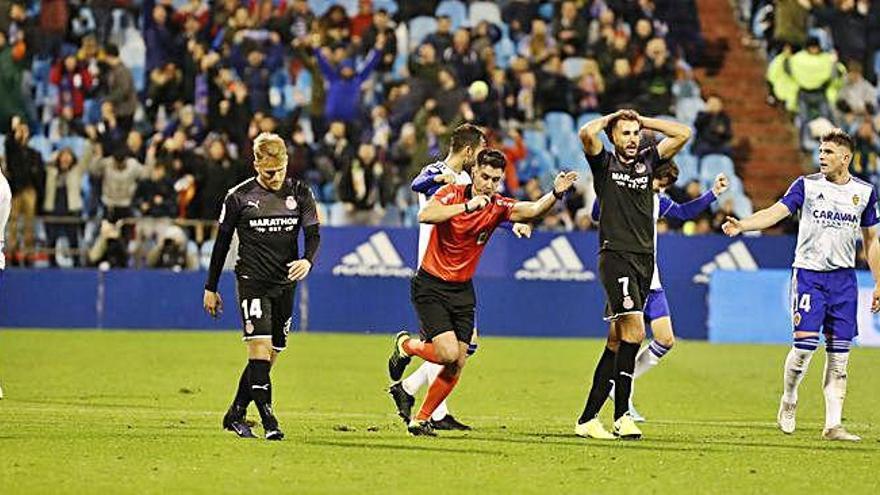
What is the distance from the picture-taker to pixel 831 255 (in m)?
13.9

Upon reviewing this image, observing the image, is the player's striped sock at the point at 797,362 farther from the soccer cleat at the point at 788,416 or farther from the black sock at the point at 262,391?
the black sock at the point at 262,391

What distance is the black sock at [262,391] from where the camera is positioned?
1273 cm

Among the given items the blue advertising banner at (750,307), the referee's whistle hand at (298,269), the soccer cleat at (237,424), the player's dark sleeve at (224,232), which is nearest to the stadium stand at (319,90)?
the blue advertising banner at (750,307)

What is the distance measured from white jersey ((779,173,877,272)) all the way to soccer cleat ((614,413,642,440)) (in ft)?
6.42

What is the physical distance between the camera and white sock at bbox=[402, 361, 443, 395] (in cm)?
1409

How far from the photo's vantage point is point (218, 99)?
98.3 feet

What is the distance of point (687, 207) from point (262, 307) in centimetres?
382

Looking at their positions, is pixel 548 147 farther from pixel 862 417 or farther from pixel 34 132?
pixel 862 417

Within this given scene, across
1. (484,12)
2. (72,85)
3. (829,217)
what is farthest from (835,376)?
(72,85)

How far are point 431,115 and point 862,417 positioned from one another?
44.6 feet

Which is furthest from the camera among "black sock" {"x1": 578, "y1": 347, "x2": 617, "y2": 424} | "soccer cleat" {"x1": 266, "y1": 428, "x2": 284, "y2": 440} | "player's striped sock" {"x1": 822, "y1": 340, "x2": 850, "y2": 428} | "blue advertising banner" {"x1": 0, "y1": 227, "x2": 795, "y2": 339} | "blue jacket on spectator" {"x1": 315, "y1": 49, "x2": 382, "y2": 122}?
"blue jacket on spectator" {"x1": 315, "y1": 49, "x2": 382, "y2": 122}

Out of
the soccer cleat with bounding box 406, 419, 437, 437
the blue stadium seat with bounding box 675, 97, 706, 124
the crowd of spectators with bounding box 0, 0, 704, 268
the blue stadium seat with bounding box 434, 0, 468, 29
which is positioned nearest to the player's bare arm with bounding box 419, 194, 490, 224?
the soccer cleat with bounding box 406, 419, 437, 437

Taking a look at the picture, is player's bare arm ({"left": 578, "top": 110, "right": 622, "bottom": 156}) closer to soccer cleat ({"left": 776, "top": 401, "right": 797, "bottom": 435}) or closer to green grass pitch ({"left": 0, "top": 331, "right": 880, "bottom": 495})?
green grass pitch ({"left": 0, "top": 331, "right": 880, "bottom": 495})

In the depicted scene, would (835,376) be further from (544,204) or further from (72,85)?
(72,85)
